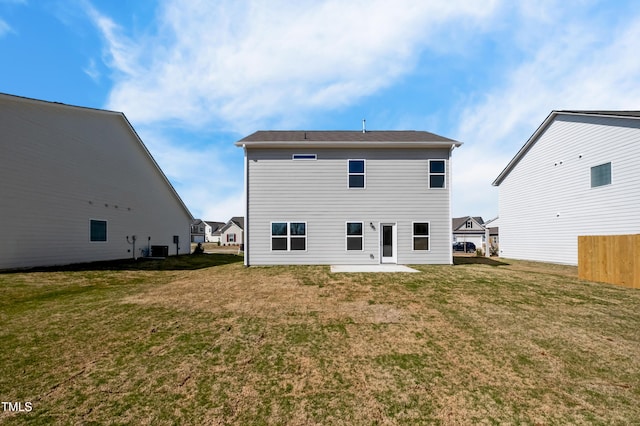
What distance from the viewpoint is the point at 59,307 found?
6.98m

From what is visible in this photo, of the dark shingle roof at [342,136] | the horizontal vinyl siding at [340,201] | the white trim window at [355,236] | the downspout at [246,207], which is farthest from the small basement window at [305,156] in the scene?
the white trim window at [355,236]

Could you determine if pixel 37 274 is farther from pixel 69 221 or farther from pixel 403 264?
pixel 403 264

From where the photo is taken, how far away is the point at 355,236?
1373cm

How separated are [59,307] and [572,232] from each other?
72.2ft

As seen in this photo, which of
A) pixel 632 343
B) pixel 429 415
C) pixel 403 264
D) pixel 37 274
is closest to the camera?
pixel 429 415

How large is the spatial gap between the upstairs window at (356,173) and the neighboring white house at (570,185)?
11.8 meters

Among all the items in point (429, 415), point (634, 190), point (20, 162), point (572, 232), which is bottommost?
point (429, 415)

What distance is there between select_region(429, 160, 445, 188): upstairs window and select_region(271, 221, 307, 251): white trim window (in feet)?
21.9

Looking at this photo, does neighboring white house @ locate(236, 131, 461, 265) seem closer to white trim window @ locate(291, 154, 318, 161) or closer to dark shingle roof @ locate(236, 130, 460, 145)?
white trim window @ locate(291, 154, 318, 161)

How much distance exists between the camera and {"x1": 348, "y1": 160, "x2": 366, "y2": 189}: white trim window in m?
13.9

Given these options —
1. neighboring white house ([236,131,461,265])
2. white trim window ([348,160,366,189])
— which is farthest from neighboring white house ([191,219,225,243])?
white trim window ([348,160,366,189])

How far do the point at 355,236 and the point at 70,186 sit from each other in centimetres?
1485

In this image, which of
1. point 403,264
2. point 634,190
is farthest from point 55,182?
point 634,190

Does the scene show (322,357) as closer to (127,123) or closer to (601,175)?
(601,175)
